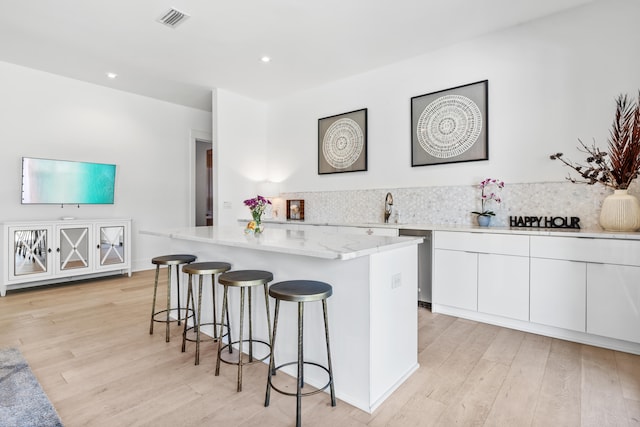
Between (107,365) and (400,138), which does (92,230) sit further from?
(400,138)

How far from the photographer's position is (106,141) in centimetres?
508

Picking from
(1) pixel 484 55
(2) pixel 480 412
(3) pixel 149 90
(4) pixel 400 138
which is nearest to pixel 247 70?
(3) pixel 149 90

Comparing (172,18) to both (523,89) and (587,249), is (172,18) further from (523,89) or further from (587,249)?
(587,249)

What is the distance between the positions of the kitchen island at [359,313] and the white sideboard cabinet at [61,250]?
10.9 ft

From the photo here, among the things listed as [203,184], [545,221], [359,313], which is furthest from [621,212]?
[203,184]

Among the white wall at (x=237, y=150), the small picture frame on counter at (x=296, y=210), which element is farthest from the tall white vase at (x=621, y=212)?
the white wall at (x=237, y=150)

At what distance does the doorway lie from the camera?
7.26 meters

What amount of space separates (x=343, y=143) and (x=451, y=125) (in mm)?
1529

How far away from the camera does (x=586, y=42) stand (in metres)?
2.96

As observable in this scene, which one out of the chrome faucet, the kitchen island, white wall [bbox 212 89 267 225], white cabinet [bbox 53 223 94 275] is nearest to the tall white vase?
Result: the kitchen island

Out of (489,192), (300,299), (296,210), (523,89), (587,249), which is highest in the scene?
(523,89)

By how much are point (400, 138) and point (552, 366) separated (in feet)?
9.16

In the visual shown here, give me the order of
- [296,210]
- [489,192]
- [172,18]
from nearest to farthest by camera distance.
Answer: [172,18], [489,192], [296,210]

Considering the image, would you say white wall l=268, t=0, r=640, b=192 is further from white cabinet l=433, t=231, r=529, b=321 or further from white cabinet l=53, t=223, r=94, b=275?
white cabinet l=53, t=223, r=94, b=275
